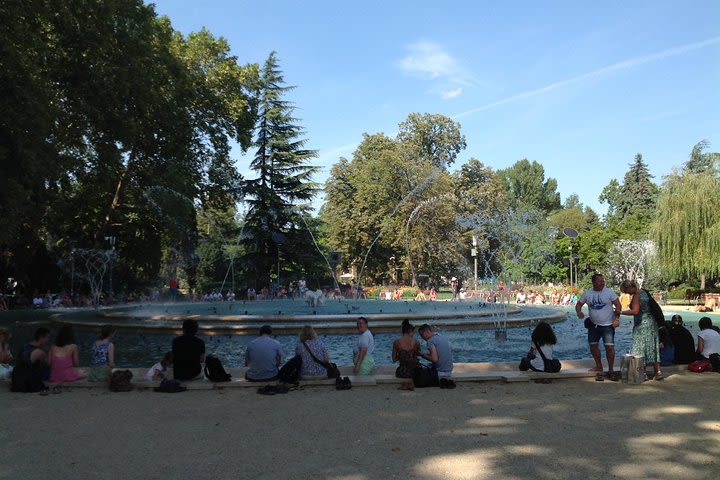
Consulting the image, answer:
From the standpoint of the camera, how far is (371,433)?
231 inches

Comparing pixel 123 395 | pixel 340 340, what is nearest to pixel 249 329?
pixel 340 340

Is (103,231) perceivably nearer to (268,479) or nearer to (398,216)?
(398,216)

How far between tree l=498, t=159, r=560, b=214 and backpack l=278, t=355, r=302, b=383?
98.8 m

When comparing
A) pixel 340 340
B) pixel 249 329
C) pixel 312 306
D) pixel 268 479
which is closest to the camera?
pixel 268 479

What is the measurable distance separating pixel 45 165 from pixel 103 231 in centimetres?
1582

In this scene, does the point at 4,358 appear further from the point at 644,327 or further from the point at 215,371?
the point at 644,327

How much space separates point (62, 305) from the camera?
3412 cm

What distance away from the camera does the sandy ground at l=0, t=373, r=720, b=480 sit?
4777 mm

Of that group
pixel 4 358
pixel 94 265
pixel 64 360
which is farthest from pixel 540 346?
pixel 94 265

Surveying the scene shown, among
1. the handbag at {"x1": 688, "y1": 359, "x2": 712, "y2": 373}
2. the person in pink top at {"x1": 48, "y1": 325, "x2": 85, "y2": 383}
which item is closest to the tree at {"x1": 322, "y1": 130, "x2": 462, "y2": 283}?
the handbag at {"x1": 688, "y1": 359, "x2": 712, "y2": 373}

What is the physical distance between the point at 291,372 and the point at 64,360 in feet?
10.7

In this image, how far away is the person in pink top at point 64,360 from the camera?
8.26m

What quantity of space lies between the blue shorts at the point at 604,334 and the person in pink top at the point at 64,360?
7672mm

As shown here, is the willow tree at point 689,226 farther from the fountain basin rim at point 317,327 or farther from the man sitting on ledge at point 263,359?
the man sitting on ledge at point 263,359
